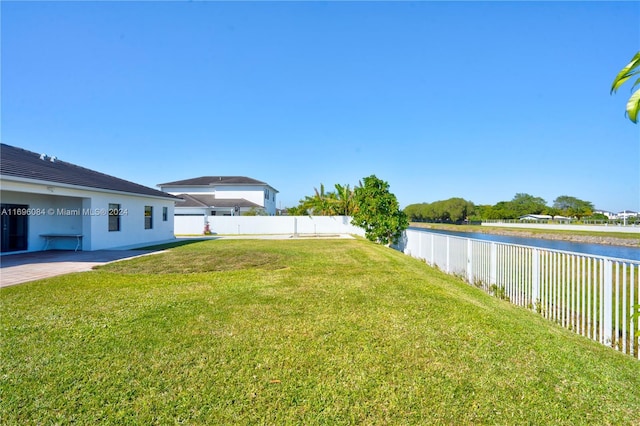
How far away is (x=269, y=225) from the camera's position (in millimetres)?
27125

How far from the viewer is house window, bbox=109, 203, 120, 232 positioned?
1403cm

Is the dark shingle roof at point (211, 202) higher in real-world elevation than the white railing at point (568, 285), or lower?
higher

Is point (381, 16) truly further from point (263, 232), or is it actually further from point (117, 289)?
point (263, 232)

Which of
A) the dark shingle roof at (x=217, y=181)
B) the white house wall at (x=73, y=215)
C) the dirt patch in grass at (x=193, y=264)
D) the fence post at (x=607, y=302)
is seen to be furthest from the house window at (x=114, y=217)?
the dark shingle roof at (x=217, y=181)

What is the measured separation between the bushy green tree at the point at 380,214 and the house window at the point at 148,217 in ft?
41.2

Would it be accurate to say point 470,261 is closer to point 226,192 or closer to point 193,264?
point 193,264

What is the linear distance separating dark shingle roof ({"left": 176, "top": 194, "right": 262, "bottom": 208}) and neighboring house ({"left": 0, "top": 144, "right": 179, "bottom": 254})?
13522 mm

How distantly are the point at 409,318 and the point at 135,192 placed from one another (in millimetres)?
15609

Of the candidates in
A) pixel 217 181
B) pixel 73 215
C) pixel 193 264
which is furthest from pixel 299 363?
pixel 217 181

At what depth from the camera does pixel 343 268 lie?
8.66 metres

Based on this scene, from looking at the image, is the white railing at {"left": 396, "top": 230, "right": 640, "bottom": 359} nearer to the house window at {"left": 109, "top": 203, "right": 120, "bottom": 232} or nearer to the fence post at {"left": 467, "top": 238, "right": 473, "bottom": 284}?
the fence post at {"left": 467, "top": 238, "right": 473, "bottom": 284}

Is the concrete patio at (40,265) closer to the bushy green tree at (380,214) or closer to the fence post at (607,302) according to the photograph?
the fence post at (607,302)

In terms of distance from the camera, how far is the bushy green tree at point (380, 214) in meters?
15.7

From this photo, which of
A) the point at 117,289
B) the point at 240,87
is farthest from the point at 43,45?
the point at 117,289
